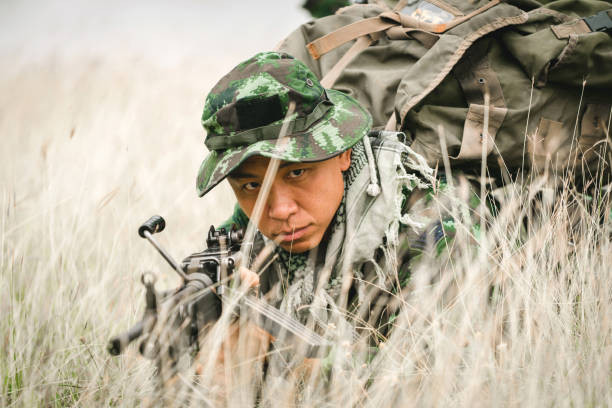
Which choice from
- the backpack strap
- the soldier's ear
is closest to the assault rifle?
the soldier's ear

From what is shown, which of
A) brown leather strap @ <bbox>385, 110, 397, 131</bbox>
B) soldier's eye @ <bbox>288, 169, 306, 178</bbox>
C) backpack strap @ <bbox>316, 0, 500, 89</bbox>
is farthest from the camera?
backpack strap @ <bbox>316, 0, 500, 89</bbox>

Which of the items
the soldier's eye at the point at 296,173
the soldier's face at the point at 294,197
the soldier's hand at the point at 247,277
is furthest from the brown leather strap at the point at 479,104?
the soldier's hand at the point at 247,277

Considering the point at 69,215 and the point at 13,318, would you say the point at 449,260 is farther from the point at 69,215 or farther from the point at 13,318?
the point at 69,215

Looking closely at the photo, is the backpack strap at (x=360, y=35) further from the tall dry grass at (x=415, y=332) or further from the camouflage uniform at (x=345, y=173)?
the tall dry grass at (x=415, y=332)

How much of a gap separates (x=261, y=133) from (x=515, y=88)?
4.62 ft

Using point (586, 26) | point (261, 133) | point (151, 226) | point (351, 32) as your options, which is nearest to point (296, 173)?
point (261, 133)

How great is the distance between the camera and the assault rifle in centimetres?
135

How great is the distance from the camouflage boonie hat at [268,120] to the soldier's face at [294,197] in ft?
0.32

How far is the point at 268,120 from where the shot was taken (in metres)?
1.93

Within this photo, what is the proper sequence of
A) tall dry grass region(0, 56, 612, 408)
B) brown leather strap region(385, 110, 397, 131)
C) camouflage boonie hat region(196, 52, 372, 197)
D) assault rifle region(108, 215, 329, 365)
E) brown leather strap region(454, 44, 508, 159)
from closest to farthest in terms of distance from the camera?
assault rifle region(108, 215, 329, 365) < tall dry grass region(0, 56, 612, 408) < camouflage boonie hat region(196, 52, 372, 197) < brown leather strap region(454, 44, 508, 159) < brown leather strap region(385, 110, 397, 131)

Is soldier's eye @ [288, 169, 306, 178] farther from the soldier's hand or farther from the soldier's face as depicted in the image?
the soldier's hand

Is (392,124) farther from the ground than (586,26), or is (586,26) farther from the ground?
(586,26)

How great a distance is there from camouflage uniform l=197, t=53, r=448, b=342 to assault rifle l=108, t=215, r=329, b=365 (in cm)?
36

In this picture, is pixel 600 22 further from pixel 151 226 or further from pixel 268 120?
pixel 151 226
